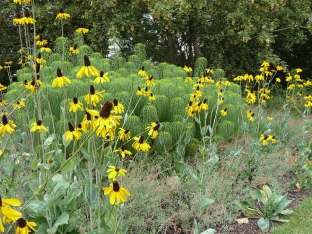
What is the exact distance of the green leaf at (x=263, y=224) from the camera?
2701 millimetres

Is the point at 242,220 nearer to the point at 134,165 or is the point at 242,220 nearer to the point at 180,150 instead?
the point at 180,150

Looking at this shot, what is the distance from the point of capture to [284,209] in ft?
9.99

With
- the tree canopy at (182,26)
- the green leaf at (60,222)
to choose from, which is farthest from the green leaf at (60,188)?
the tree canopy at (182,26)

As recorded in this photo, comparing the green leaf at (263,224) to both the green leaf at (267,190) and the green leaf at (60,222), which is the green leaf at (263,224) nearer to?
the green leaf at (267,190)

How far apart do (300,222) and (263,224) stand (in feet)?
1.06

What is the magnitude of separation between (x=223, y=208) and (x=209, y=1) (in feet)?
17.3

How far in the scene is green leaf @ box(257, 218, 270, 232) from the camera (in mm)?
2701

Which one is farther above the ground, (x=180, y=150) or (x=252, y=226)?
(x=180, y=150)

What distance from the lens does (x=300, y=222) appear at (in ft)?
9.26

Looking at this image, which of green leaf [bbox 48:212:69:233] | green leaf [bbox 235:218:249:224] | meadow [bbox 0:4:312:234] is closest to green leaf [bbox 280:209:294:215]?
meadow [bbox 0:4:312:234]

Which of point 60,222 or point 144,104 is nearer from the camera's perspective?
point 60,222

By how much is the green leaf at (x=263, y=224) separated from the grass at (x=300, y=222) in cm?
5

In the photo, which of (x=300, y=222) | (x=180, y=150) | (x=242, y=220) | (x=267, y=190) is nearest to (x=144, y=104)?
(x=180, y=150)

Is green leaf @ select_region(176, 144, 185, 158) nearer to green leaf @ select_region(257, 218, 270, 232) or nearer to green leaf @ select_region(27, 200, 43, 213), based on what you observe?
green leaf @ select_region(257, 218, 270, 232)
